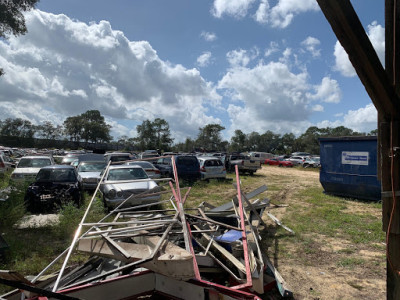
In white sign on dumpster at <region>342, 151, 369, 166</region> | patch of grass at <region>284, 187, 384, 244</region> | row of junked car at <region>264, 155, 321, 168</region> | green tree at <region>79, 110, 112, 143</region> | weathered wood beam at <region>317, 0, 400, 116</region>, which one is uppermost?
green tree at <region>79, 110, 112, 143</region>

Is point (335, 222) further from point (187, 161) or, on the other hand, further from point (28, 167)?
point (28, 167)

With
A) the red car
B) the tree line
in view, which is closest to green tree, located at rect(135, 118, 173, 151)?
the tree line

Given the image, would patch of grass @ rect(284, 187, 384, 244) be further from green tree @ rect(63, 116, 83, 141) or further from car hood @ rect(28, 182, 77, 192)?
green tree @ rect(63, 116, 83, 141)

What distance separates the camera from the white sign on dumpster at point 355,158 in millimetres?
9797

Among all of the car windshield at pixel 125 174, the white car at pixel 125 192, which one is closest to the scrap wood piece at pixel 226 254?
the white car at pixel 125 192

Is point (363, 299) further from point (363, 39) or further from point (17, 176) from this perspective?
point (17, 176)

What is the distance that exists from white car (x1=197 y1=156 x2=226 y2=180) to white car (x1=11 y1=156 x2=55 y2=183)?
818 centimetres

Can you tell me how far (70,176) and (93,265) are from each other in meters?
6.39

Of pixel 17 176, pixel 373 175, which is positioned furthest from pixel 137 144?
pixel 373 175

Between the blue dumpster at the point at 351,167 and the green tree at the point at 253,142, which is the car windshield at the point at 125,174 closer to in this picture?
the blue dumpster at the point at 351,167

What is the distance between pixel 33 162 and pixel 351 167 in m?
15.0

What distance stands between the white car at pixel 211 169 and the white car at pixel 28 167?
818 centimetres

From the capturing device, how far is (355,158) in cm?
1006

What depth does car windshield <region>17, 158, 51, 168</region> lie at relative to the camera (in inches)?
524
